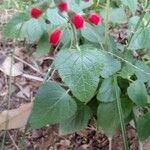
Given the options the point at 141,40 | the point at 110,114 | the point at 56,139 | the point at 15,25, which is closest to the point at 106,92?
the point at 110,114

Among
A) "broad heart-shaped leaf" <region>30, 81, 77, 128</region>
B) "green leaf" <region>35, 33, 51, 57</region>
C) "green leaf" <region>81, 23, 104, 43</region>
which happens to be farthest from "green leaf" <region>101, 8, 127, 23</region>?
"broad heart-shaped leaf" <region>30, 81, 77, 128</region>

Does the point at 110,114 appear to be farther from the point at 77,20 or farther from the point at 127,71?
the point at 77,20

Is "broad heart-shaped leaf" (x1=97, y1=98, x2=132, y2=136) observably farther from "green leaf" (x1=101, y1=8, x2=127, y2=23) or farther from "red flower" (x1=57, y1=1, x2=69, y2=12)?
"red flower" (x1=57, y1=1, x2=69, y2=12)

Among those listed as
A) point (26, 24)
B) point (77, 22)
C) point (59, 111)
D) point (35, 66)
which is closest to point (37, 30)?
point (26, 24)

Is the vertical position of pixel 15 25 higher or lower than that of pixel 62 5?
lower

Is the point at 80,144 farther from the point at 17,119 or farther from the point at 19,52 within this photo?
the point at 19,52
